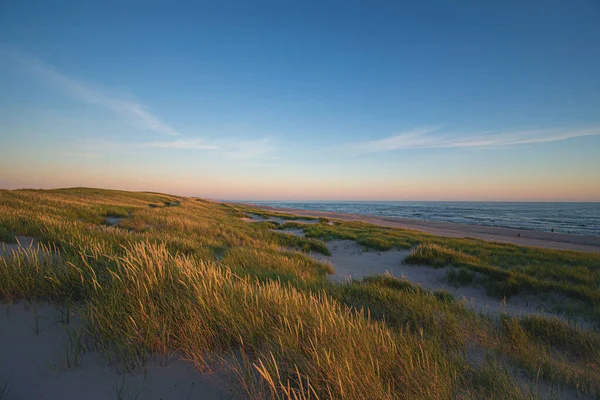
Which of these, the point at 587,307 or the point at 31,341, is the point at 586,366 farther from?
the point at 31,341

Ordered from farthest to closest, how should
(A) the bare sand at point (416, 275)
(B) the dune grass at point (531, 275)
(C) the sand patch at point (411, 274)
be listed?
1. (B) the dune grass at point (531, 275)
2. (C) the sand patch at point (411, 274)
3. (A) the bare sand at point (416, 275)

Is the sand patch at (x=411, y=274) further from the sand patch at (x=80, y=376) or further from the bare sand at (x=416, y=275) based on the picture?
the sand patch at (x=80, y=376)

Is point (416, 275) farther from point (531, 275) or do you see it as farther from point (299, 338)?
point (299, 338)

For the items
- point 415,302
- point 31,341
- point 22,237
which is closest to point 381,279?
point 415,302

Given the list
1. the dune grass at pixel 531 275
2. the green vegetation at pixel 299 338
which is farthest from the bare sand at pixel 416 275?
the green vegetation at pixel 299 338

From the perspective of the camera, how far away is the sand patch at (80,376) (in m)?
1.70

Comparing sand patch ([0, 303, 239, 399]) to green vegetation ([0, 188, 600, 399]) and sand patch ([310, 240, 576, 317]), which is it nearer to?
green vegetation ([0, 188, 600, 399])

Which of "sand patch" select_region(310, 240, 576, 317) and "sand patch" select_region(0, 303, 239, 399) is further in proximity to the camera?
"sand patch" select_region(310, 240, 576, 317)

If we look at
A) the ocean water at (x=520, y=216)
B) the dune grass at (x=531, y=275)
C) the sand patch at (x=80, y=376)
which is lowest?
the ocean water at (x=520, y=216)

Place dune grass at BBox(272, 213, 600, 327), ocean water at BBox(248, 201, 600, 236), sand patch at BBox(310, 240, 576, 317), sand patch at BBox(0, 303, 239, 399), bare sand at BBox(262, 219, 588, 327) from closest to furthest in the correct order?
sand patch at BBox(0, 303, 239, 399), bare sand at BBox(262, 219, 588, 327), sand patch at BBox(310, 240, 576, 317), dune grass at BBox(272, 213, 600, 327), ocean water at BBox(248, 201, 600, 236)

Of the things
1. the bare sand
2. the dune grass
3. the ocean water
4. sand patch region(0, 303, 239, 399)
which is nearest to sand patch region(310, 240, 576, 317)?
the bare sand

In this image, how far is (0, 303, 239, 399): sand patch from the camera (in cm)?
A: 170

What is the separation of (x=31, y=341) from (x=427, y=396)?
10.9 ft

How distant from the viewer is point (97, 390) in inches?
67.2
